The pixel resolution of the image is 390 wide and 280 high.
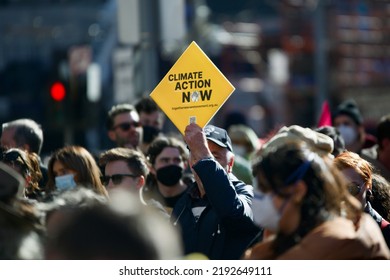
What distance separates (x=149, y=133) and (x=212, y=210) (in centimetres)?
365

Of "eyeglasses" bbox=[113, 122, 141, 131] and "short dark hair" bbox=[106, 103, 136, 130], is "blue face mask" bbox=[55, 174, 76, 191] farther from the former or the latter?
"short dark hair" bbox=[106, 103, 136, 130]

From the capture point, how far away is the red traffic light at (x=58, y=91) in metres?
16.6

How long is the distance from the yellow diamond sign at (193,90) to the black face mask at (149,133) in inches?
130

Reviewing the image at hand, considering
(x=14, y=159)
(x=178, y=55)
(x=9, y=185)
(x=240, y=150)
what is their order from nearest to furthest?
(x=9, y=185) → (x=14, y=159) → (x=240, y=150) → (x=178, y=55)

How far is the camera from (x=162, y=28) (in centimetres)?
1192

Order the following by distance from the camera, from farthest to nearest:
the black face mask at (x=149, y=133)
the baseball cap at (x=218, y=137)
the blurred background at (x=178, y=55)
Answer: the blurred background at (x=178, y=55) < the black face mask at (x=149, y=133) < the baseball cap at (x=218, y=137)

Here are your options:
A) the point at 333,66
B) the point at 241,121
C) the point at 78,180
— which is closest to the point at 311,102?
the point at 333,66

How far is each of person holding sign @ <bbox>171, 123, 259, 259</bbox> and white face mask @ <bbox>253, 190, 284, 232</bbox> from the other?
43.2 inches

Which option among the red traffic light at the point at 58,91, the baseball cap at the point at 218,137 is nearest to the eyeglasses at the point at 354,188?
the baseball cap at the point at 218,137

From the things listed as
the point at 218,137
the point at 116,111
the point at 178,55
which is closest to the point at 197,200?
the point at 218,137

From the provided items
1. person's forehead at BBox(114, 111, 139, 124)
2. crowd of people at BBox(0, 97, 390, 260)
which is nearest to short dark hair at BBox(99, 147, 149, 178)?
crowd of people at BBox(0, 97, 390, 260)

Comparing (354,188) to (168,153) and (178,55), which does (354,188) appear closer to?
(168,153)

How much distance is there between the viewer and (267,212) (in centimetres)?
420

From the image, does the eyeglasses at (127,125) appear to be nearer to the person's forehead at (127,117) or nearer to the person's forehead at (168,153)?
the person's forehead at (127,117)
